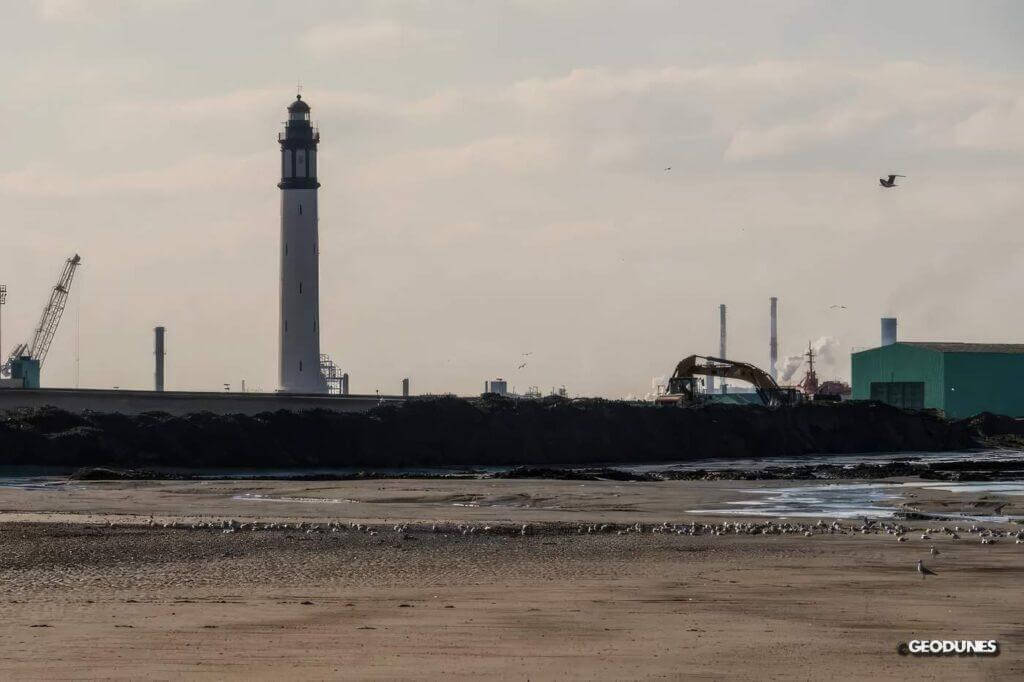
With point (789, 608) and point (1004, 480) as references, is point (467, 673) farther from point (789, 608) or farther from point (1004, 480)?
point (1004, 480)

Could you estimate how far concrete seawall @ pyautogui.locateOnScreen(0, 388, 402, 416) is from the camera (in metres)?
65.8

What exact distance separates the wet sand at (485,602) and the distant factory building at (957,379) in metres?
78.0

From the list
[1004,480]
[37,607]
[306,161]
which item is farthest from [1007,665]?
[306,161]

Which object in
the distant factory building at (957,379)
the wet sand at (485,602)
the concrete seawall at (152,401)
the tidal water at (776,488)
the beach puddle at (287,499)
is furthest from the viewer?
the distant factory building at (957,379)

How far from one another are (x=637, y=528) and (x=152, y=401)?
46494 mm

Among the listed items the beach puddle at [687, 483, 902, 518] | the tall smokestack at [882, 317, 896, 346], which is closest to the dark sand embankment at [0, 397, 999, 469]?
the beach puddle at [687, 483, 902, 518]

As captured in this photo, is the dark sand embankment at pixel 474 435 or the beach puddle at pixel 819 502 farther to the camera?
the dark sand embankment at pixel 474 435

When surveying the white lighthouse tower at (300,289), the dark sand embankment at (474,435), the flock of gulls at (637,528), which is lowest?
the flock of gulls at (637,528)

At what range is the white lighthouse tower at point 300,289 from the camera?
93438mm

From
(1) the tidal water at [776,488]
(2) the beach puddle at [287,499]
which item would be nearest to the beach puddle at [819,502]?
(1) the tidal water at [776,488]

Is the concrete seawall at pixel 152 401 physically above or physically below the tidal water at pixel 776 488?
above

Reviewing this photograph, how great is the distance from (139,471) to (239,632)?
121ft

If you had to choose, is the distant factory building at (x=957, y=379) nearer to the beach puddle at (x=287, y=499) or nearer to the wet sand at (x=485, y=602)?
the beach puddle at (x=287, y=499)

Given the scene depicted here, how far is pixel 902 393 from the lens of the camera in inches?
4190
